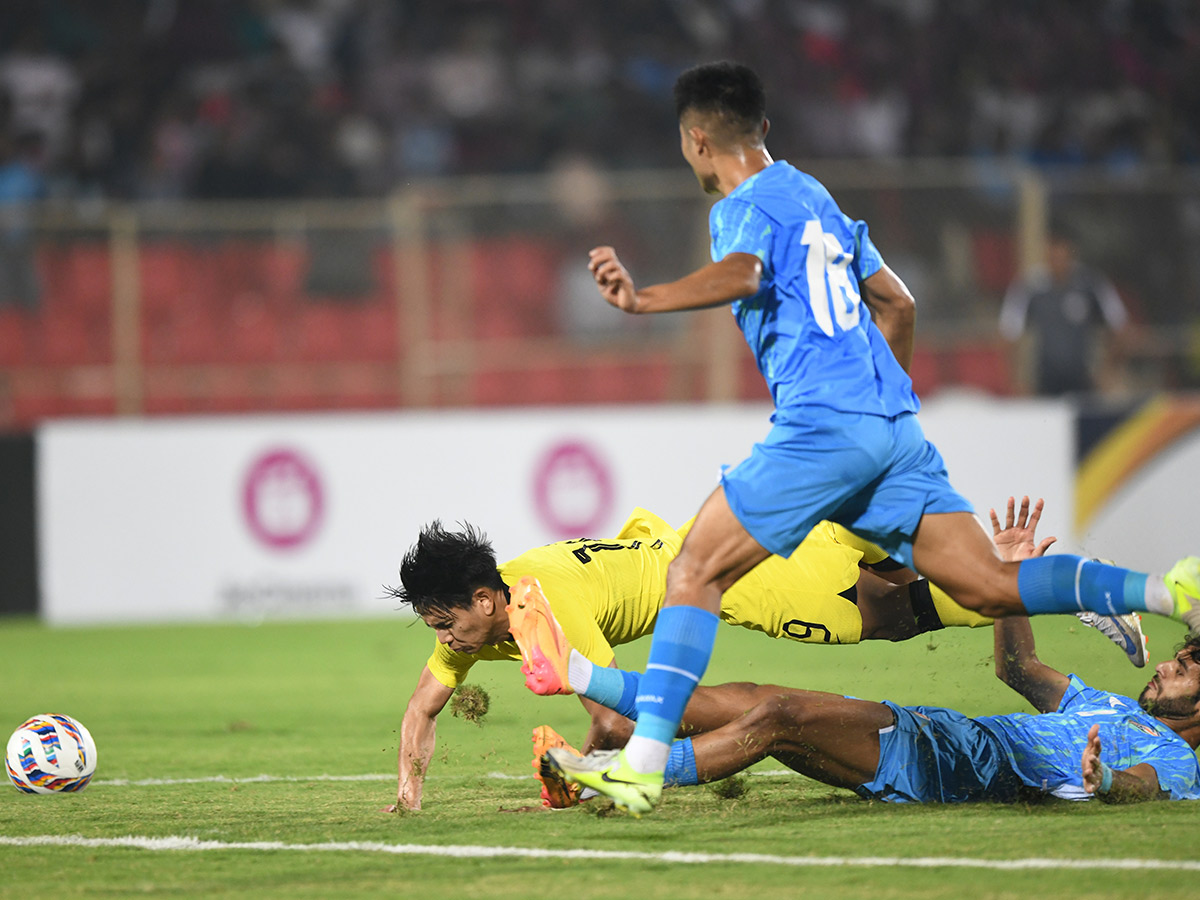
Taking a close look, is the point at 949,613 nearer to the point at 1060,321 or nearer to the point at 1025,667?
the point at 1025,667

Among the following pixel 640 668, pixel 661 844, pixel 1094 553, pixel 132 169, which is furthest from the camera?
Result: pixel 132 169

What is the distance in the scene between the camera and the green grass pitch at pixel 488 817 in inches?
159

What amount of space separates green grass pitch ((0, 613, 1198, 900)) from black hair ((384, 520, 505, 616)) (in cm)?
69

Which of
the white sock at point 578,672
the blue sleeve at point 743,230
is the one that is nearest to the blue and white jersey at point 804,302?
the blue sleeve at point 743,230

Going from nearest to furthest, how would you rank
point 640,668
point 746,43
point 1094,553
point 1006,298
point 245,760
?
point 245,760
point 640,668
point 1094,553
point 1006,298
point 746,43

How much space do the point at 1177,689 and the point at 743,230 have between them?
2.18m

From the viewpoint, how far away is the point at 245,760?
21.6 ft

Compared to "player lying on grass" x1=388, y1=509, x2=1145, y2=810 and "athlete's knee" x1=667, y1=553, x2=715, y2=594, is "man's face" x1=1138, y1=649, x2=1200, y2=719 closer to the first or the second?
"player lying on grass" x1=388, y1=509, x2=1145, y2=810

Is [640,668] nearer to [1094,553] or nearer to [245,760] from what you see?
[245,760]

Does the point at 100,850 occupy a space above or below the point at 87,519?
below

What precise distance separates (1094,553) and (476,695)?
25.3 feet

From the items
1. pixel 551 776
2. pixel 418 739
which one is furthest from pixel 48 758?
pixel 551 776

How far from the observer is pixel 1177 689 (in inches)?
210

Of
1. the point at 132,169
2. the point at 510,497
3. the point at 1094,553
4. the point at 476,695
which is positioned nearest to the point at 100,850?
the point at 476,695
